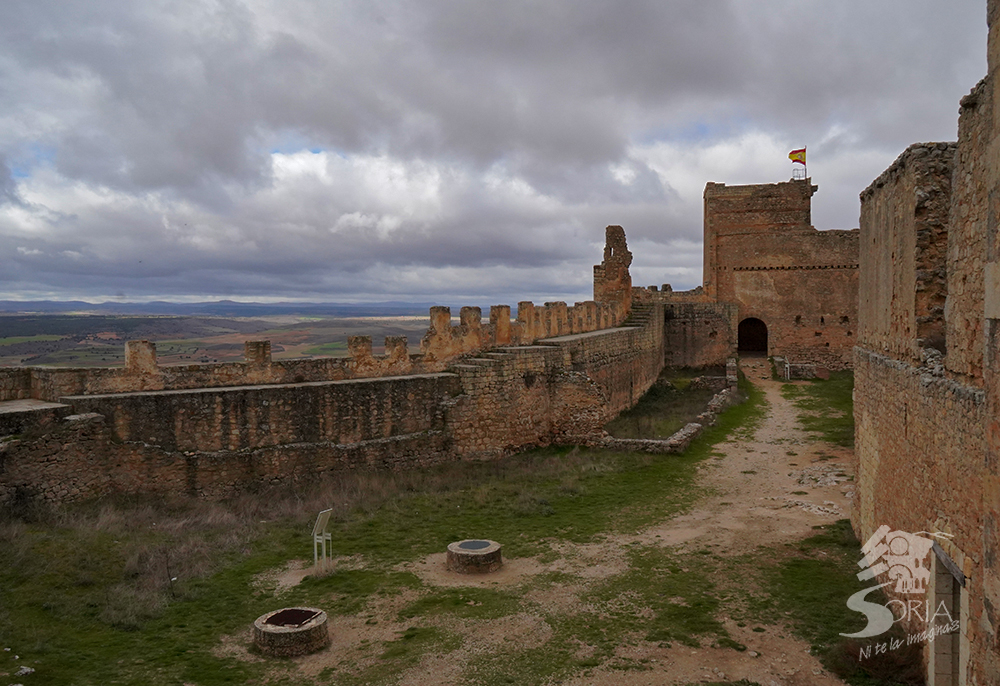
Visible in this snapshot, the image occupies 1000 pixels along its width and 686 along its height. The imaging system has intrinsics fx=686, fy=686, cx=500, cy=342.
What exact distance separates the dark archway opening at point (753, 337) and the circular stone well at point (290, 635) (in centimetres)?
2746

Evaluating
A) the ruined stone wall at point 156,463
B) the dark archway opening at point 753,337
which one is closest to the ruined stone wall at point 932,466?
the ruined stone wall at point 156,463

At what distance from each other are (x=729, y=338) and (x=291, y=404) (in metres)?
17.9

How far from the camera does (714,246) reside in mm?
28188

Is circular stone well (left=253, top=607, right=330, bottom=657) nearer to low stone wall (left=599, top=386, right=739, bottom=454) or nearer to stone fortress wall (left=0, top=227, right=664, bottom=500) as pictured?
stone fortress wall (left=0, top=227, right=664, bottom=500)

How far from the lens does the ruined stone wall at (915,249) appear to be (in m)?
5.46

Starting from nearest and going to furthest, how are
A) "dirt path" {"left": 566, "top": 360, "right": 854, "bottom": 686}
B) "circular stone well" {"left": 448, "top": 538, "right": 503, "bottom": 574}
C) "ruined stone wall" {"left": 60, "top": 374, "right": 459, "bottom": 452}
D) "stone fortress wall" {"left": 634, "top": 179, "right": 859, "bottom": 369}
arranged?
"dirt path" {"left": 566, "top": 360, "right": 854, "bottom": 686} → "circular stone well" {"left": 448, "top": 538, "right": 503, "bottom": 574} → "ruined stone wall" {"left": 60, "top": 374, "right": 459, "bottom": 452} → "stone fortress wall" {"left": 634, "top": 179, "right": 859, "bottom": 369}

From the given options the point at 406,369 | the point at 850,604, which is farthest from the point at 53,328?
the point at 850,604

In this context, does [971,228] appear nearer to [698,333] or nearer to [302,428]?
[302,428]

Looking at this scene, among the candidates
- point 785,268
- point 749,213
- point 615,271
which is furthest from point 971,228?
point 749,213

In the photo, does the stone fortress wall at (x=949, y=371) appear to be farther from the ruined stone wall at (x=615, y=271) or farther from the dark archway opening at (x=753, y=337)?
the dark archway opening at (x=753, y=337)

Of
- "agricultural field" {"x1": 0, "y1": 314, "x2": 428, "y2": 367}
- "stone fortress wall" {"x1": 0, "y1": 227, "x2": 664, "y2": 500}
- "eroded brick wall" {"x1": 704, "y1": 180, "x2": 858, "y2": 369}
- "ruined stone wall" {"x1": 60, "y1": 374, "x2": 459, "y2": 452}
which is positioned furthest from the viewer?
"eroded brick wall" {"x1": 704, "y1": 180, "x2": 858, "y2": 369}

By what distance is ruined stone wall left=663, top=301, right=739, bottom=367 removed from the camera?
24.7m

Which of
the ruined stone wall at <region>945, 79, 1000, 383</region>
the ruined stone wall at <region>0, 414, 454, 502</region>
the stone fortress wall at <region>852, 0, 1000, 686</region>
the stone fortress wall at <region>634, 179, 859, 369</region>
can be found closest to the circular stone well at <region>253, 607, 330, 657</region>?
the ruined stone wall at <region>0, 414, 454, 502</region>

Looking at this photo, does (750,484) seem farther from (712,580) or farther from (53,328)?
(53,328)
